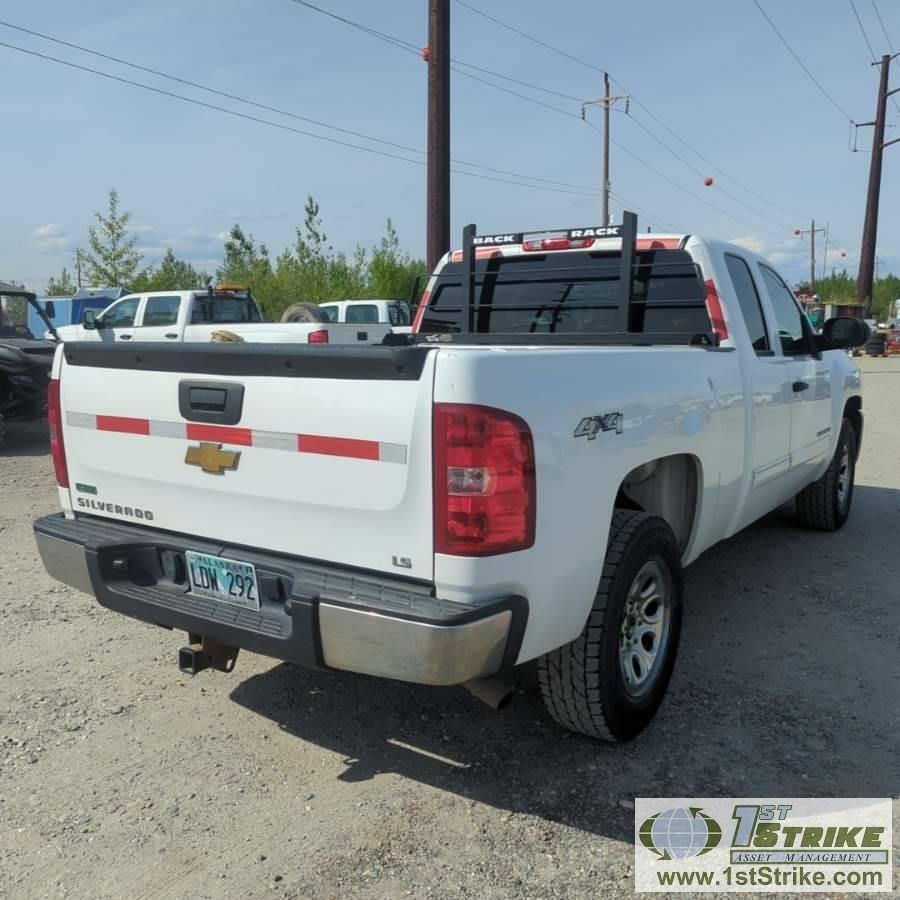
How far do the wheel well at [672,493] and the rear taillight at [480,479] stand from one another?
1.06m

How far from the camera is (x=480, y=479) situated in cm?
250

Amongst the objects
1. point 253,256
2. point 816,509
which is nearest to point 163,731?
point 816,509

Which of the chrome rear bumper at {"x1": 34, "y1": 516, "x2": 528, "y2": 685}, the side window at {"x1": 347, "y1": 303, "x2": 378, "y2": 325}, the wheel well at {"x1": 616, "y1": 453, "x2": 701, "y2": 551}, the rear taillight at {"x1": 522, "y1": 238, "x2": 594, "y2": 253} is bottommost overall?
the chrome rear bumper at {"x1": 34, "y1": 516, "x2": 528, "y2": 685}

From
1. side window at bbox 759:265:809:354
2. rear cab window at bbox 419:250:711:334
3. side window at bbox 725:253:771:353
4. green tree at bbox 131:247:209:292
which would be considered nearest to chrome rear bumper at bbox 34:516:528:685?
rear cab window at bbox 419:250:711:334

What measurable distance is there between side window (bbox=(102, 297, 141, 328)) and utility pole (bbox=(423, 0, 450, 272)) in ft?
20.4

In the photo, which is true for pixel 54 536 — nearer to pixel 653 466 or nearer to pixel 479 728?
pixel 479 728

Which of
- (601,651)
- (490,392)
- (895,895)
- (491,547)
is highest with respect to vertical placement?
(490,392)

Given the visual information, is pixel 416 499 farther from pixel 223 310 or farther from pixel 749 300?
pixel 223 310

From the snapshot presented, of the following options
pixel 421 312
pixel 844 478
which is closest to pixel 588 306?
pixel 421 312

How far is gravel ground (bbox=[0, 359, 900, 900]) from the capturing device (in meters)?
2.64

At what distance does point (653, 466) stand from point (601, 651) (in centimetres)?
83

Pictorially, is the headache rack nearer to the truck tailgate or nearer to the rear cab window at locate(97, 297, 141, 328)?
the truck tailgate

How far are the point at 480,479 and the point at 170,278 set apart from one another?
37891 mm

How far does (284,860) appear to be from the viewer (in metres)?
2.67
